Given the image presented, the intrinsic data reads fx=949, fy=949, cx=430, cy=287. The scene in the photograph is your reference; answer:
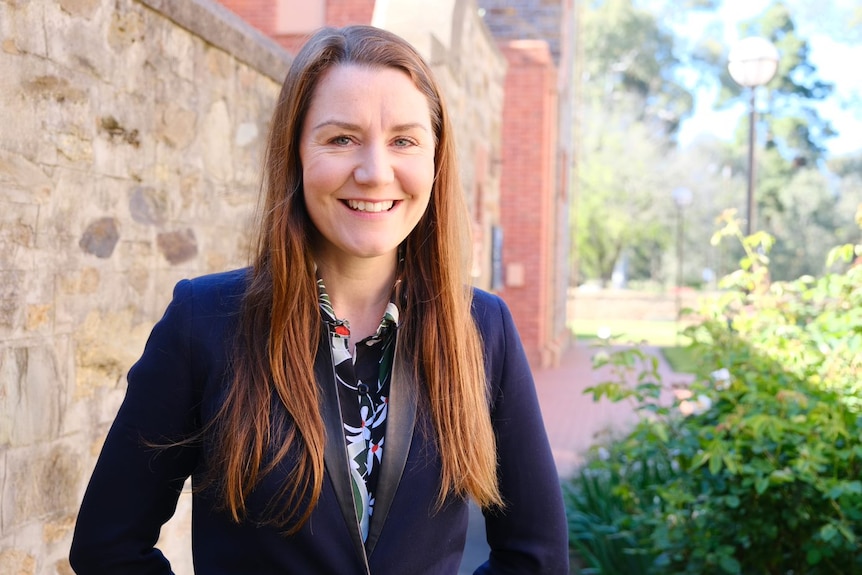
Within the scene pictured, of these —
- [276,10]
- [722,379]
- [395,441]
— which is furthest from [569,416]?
[395,441]

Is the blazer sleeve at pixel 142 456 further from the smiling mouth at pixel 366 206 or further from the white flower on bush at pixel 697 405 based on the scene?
the white flower on bush at pixel 697 405

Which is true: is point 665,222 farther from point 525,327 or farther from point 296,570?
point 296,570

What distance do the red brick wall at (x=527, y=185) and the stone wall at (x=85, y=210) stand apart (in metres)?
11.7

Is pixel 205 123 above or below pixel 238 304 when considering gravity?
above

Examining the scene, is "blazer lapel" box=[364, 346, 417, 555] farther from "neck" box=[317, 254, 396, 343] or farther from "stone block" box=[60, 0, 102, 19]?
"stone block" box=[60, 0, 102, 19]

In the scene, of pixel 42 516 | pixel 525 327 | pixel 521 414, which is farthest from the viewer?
pixel 525 327

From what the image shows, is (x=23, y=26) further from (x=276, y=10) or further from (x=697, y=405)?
(x=276, y=10)

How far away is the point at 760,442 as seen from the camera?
13.3 ft

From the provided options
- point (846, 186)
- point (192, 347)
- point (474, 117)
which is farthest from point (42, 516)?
point (846, 186)

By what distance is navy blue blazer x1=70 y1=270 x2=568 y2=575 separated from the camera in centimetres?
162

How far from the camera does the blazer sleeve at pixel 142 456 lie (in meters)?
1.64

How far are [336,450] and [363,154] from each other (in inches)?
20.8

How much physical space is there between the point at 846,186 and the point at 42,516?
51782 millimetres

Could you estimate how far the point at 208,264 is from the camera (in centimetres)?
402
